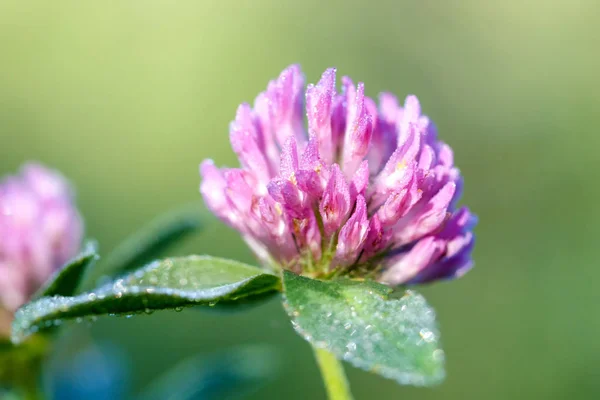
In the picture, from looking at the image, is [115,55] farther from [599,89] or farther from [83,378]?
[83,378]

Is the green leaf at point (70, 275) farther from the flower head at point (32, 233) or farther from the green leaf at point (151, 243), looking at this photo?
the flower head at point (32, 233)

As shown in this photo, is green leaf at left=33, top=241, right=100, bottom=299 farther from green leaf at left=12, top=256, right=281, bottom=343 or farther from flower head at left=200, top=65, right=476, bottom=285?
flower head at left=200, top=65, right=476, bottom=285

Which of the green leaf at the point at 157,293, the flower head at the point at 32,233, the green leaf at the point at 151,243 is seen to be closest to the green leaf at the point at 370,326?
the green leaf at the point at 157,293

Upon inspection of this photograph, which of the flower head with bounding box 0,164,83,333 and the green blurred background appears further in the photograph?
the green blurred background

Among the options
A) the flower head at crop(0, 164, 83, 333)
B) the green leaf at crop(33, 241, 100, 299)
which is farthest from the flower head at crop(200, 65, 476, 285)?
the flower head at crop(0, 164, 83, 333)

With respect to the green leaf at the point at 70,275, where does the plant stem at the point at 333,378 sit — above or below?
below
